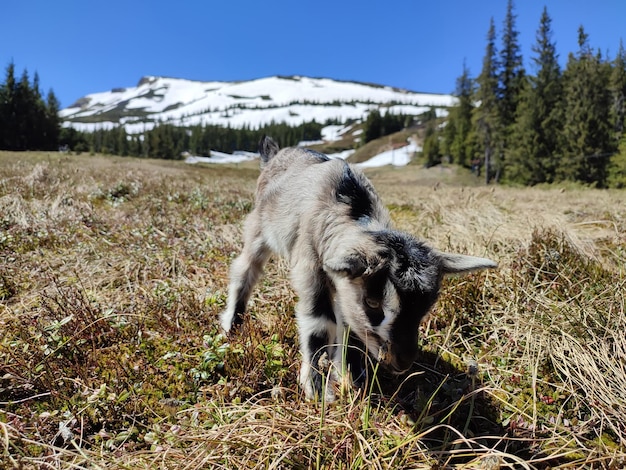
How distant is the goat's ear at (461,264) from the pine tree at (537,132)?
51561mm

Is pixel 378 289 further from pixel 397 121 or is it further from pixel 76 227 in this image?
pixel 397 121

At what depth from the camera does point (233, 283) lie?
4.62 meters

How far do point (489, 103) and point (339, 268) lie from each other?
195 feet

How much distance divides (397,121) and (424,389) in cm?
16037

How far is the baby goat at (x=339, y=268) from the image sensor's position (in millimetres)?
2771

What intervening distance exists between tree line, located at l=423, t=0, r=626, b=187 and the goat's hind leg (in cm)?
4893

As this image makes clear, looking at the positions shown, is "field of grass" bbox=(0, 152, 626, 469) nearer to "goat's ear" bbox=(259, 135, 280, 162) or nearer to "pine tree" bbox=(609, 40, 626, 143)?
"goat's ear" bbox=(259, 135, 280, 162)

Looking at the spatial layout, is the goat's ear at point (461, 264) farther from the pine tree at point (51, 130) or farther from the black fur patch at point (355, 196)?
the pine tree at point (51, 130)

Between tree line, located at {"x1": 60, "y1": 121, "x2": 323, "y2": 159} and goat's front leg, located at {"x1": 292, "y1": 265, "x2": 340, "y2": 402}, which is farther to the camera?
tree line, located at {"x1": 60, "y1": 121, "x2": 323, "y2": 159}

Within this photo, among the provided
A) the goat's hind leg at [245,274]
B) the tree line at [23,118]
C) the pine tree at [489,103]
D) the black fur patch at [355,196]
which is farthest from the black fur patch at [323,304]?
the tree line at [23,118]

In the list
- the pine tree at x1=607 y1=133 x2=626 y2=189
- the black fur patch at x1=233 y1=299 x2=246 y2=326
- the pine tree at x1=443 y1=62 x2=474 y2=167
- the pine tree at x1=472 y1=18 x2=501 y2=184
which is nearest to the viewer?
the black fur patch at x1=233 y1=299 x2=246 y2=326

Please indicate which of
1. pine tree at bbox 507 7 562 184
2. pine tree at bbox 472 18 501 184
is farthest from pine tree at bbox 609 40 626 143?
pine tree at bbox 472 18 501 184

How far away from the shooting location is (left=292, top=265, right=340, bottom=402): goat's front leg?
330 cm

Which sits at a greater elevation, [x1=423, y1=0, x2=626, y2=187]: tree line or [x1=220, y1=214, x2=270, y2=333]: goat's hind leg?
[x1=423, y1=0, x2=626, y2=187]: tree line
